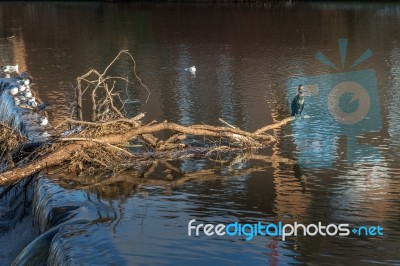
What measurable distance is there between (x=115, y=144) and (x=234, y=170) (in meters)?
1.83

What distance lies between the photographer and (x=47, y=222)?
927cm

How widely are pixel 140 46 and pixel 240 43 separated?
145 inches

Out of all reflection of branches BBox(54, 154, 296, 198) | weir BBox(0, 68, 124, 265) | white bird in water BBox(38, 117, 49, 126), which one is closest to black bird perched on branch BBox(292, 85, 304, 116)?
reflection of branches BBox(54, 154, 296, 198)

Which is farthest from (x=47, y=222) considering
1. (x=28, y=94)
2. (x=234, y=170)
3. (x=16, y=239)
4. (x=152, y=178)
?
(x=28, y=94)

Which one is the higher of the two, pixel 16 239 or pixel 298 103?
pixel 298 103

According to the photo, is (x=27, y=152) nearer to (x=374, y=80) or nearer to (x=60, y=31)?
(x=374, y=80)

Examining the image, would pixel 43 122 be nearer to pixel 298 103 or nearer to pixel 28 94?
pixel 28 94

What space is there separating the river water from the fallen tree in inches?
13.0

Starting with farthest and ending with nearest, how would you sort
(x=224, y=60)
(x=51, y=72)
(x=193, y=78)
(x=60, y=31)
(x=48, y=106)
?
(x=60, y=31), (x=224, y=60), (x=51, y=72), (x=193, y=78), (x=48, y=106)

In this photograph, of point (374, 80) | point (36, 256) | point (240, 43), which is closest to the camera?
point (36, 256)

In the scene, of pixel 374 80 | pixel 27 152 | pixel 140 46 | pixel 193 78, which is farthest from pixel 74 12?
pixel 27 152

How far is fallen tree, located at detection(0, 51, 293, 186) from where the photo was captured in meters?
10.8

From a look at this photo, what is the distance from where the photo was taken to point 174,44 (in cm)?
2809

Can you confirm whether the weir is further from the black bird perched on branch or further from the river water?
the black bird perched on branch
